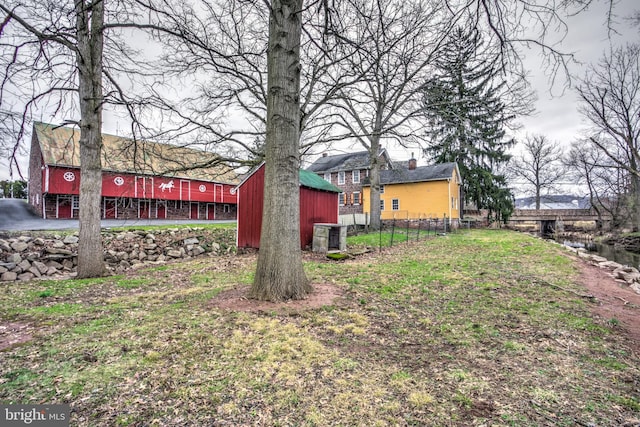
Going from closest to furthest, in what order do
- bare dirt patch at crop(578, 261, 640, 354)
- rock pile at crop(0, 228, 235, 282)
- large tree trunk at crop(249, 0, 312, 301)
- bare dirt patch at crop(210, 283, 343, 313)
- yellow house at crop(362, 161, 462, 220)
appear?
bare dirt patch at crop(578, 261, 640, 354) < bare dirt patch at crop(210, 283, 343, 313) < large tree trunk at crop(249, 0, 312, 301) < rock pile at crop(0, 228, 235, 282) < yellow house at crop(362, 161, 462, 220)

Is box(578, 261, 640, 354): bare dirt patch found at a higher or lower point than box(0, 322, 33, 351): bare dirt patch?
lower

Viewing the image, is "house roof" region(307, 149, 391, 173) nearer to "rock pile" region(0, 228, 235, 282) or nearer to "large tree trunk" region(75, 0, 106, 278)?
"rock pile" region(0, 228, 235, 282)

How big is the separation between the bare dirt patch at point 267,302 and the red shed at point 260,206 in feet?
20.1

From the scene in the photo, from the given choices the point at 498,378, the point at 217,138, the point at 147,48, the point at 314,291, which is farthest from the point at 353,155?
the point at 498,378

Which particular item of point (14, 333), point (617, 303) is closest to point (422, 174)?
point (617, 303)

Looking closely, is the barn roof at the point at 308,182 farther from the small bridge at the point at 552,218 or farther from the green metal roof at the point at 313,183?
the small bridge at the point at 552,218

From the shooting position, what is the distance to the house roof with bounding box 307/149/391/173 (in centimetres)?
3112

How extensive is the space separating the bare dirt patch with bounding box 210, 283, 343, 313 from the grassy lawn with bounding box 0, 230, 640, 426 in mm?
222

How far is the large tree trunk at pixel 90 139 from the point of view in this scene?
22.5ft

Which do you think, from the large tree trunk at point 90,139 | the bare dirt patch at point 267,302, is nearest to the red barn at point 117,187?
the large tree trunk at point 90,139

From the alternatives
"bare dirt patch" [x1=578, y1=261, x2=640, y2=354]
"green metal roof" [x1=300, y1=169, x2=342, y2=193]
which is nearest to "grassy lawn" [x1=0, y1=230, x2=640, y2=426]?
"bare dirt patch" [x1=578, y1=261, x2=640, y2=354]

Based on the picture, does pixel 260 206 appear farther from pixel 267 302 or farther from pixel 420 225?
pixel 420 225

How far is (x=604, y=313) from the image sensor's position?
4531mm

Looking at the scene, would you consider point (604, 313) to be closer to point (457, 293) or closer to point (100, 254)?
point (457, 293)
